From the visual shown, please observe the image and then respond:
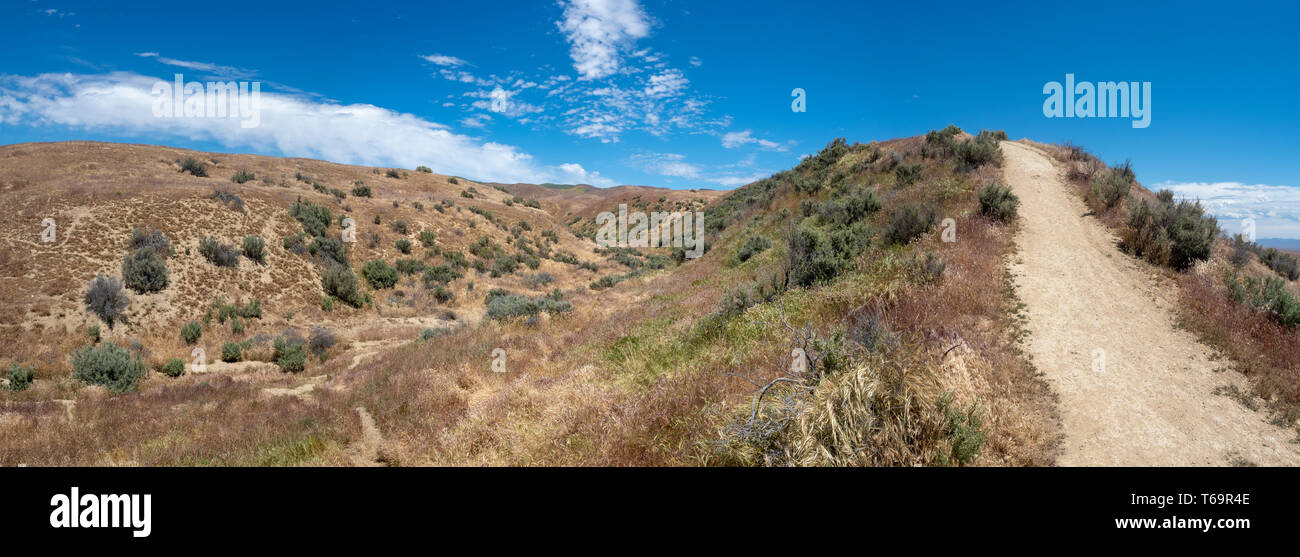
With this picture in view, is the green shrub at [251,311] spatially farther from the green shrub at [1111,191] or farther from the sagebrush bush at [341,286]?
the green shrub at [1111,191]

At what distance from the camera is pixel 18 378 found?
11.2 meters

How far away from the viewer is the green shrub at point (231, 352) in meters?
15.1

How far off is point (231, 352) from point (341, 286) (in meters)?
8.09

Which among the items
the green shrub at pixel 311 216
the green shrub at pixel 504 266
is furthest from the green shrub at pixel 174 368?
the green shrub at pixel 504 266

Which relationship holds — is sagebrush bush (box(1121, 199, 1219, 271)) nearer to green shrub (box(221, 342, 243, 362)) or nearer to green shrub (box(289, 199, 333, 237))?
green shrub (box(221, 342, 243, 362))

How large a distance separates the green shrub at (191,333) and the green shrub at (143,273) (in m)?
2.81

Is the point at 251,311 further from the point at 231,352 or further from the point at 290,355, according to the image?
the point at 290,355

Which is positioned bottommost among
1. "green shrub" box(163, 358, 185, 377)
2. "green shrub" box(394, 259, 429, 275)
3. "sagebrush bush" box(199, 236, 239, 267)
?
"green shrub" box(163, 358, 185, 377)

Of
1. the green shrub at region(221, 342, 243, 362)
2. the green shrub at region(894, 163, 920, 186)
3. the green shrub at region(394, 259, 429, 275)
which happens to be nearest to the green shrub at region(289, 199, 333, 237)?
the green shrub at region(394, 259, 429, 275)

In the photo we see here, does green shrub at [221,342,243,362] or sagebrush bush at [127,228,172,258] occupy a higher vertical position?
sagebrush bush at [127,228,172,258]

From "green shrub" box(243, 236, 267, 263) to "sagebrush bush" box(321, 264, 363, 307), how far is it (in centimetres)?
269

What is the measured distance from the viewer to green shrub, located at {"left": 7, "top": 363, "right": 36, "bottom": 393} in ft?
36.1
